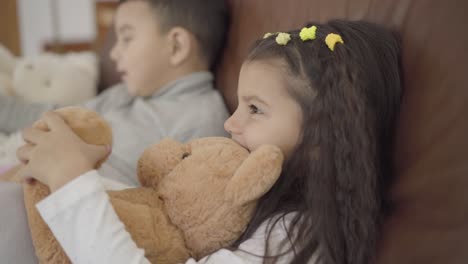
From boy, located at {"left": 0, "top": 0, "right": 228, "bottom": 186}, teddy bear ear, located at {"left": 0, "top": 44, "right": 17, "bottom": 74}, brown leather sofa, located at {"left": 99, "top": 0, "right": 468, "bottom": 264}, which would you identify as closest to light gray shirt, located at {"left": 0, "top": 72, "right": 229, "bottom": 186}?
boy, located at {"left": 0, "top": 0, "right": 228, "bottom": 186}

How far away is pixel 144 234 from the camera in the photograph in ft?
2.20

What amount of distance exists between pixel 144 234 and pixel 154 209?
0.13 feet

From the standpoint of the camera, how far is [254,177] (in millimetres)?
623

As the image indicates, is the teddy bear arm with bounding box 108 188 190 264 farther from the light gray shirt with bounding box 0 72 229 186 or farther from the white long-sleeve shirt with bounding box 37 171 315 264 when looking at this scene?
the light gray shirt with bounding box 0 72 229 186

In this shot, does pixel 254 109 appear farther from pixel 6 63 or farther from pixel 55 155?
pixel 6 63

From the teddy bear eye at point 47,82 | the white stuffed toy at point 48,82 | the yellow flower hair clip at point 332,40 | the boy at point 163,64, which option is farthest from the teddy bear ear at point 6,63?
the yellow flower hair clip at point 332,40

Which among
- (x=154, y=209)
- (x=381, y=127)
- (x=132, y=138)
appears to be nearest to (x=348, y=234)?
(x=381, y=127)

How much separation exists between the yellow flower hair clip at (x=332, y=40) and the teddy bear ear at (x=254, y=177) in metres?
0.17

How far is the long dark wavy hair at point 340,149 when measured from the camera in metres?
0.66

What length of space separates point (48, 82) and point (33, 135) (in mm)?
946

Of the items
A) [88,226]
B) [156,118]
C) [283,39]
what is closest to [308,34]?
[283,39]

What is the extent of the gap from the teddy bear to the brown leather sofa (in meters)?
0.17

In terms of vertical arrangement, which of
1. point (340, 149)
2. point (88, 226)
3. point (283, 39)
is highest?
point (283, 39)

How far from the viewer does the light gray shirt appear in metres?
1.13
